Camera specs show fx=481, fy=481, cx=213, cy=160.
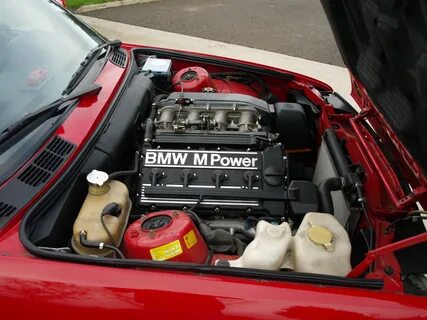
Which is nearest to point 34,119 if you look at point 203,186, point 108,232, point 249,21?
point 108,232

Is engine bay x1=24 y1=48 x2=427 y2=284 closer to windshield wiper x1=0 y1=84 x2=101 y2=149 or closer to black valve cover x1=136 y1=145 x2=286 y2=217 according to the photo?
black valve cover x1=136 y1=145 x2=286 y2=217

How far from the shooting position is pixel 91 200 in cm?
208

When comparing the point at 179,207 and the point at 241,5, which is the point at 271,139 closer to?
the point at 179,207

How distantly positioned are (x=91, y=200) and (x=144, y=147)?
0.46 m

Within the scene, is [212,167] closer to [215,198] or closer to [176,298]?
[215,198]

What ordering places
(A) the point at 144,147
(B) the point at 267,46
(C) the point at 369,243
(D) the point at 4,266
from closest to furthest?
(D) the point at 4,266
(C) the point at 369,243
(A) the point at 144,147
(B) the point at 267,46

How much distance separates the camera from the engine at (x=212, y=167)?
7.34 feet

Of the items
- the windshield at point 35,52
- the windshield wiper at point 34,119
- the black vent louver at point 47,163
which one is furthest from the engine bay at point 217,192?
the windshield at point 35,52

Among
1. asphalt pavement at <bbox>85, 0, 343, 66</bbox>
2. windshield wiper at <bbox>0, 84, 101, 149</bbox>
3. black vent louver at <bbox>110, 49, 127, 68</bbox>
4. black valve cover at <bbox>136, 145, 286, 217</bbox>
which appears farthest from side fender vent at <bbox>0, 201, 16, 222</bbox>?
asphalt pavement at <bbox>85, 0, 343, 66</bbox>

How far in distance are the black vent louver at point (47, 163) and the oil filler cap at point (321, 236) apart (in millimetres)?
1097

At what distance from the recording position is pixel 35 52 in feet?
8.18

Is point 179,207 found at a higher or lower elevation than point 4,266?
higher

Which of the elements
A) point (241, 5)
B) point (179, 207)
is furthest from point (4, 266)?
point (241, 5)

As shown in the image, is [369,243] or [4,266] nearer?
[4,266]
